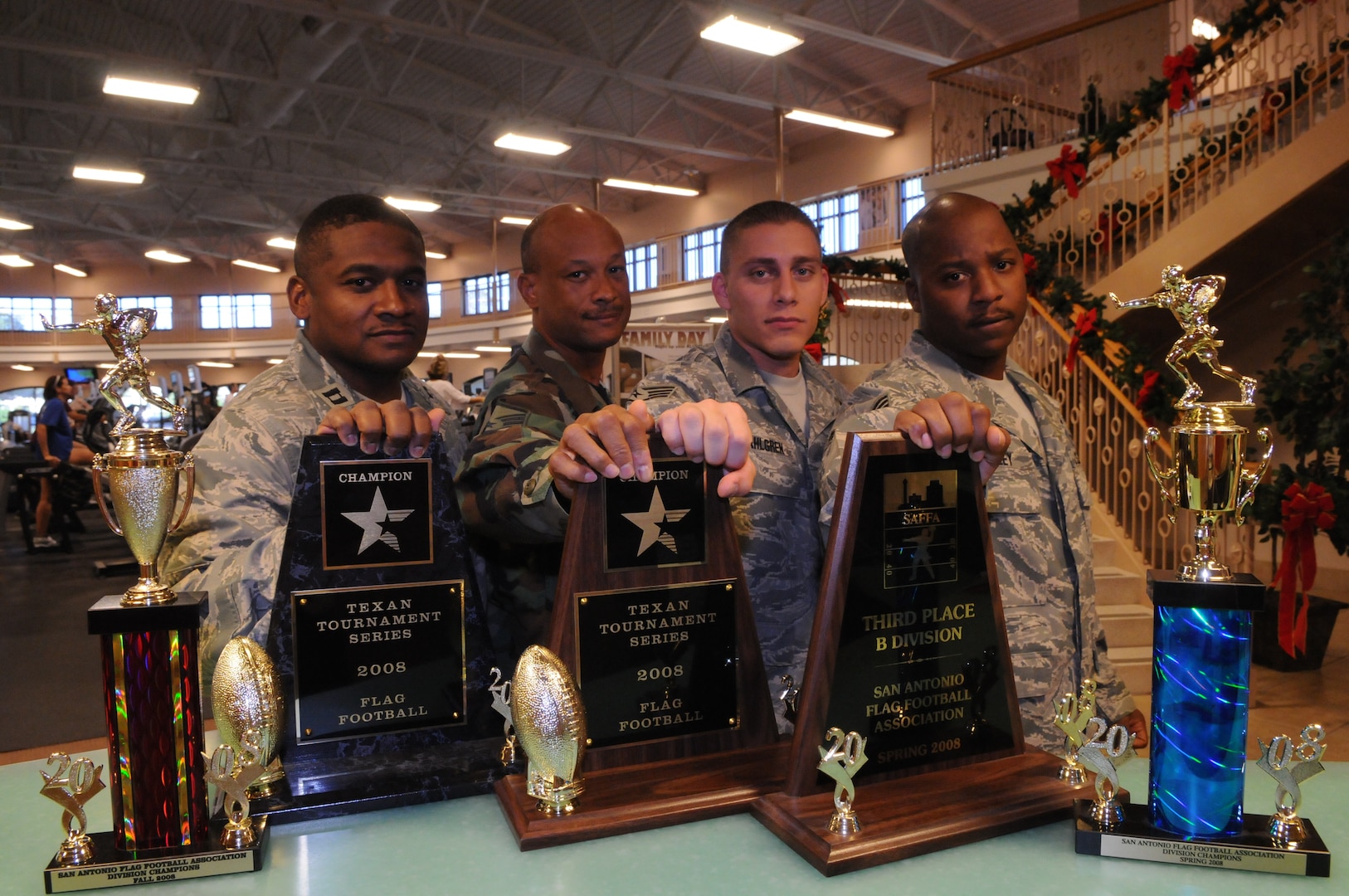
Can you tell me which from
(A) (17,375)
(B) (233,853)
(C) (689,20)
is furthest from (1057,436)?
(A) (17,375)

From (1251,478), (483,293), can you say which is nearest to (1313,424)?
(1251,478)

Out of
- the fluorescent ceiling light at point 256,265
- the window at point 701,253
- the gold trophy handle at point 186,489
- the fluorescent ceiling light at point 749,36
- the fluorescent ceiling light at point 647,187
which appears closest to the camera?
the gold trophy handle at point 186,489

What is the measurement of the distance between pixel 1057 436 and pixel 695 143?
50.1 feet

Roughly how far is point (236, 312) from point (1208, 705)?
31.0 m

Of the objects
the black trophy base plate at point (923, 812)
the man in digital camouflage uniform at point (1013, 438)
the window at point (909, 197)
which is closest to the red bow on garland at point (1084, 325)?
the man in digital camouflage uniform at point (1013, 438)

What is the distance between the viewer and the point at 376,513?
1153mm

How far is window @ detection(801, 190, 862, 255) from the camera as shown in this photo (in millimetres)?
16938

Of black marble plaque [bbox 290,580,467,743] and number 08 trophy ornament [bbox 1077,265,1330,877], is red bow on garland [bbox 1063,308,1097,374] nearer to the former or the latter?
number 08 trophy ornament [bbox 1077,265,1330,877]

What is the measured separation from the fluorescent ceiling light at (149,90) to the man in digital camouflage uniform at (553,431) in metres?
10.2

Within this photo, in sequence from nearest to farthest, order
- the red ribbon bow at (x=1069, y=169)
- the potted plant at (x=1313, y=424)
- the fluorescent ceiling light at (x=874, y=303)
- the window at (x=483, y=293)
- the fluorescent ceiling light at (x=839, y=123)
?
the potted plant at (x=1313, y=424), the red ribbon bow at (x=1069, y=169), the fluorescent ceiling light at (x=874, y=303), the fluorescent ceiling light at (x=839, y=123), the window at (x=483, y=293)

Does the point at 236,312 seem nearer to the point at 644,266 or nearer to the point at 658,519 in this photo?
the point at 644,266

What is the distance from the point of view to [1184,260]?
6352 millimetres

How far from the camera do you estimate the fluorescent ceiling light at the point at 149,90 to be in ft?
32.2

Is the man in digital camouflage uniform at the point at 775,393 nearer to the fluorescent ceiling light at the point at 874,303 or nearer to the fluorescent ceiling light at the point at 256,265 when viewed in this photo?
the fluorescent ceiling light at the point at 874,303
